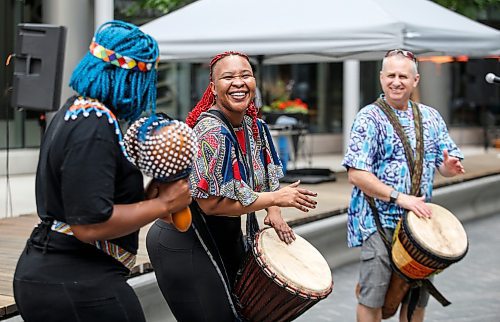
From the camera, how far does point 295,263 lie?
4148 millimetres

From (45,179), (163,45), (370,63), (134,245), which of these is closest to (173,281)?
(134,245)

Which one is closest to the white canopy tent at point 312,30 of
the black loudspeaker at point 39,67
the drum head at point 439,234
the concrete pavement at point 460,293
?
the concrete pavement at point 460,293

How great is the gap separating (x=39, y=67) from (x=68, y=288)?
13.0 feet

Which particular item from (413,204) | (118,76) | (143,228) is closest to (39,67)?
(143,228)

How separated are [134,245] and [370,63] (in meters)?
21.4

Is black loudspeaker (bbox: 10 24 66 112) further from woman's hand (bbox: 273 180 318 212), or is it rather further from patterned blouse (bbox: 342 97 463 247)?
woman's hand (bbox: 273 180 318 212)

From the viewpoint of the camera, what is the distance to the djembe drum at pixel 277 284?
157 inches

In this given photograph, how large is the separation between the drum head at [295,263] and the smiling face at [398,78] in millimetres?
1294

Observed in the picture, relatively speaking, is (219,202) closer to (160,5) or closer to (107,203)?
(107,203)

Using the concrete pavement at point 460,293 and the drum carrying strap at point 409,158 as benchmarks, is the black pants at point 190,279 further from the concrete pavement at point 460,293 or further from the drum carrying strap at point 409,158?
the concrete pavement at point 460,293

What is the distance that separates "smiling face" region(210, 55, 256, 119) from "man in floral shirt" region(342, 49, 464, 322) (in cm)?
119

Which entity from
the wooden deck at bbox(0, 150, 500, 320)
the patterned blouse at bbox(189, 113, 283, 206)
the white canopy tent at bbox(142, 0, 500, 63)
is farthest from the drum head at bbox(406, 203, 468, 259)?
the white canopy tent at bbox(142, 0, 500, 63)

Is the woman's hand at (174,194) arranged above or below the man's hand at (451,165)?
above

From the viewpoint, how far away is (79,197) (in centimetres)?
285
